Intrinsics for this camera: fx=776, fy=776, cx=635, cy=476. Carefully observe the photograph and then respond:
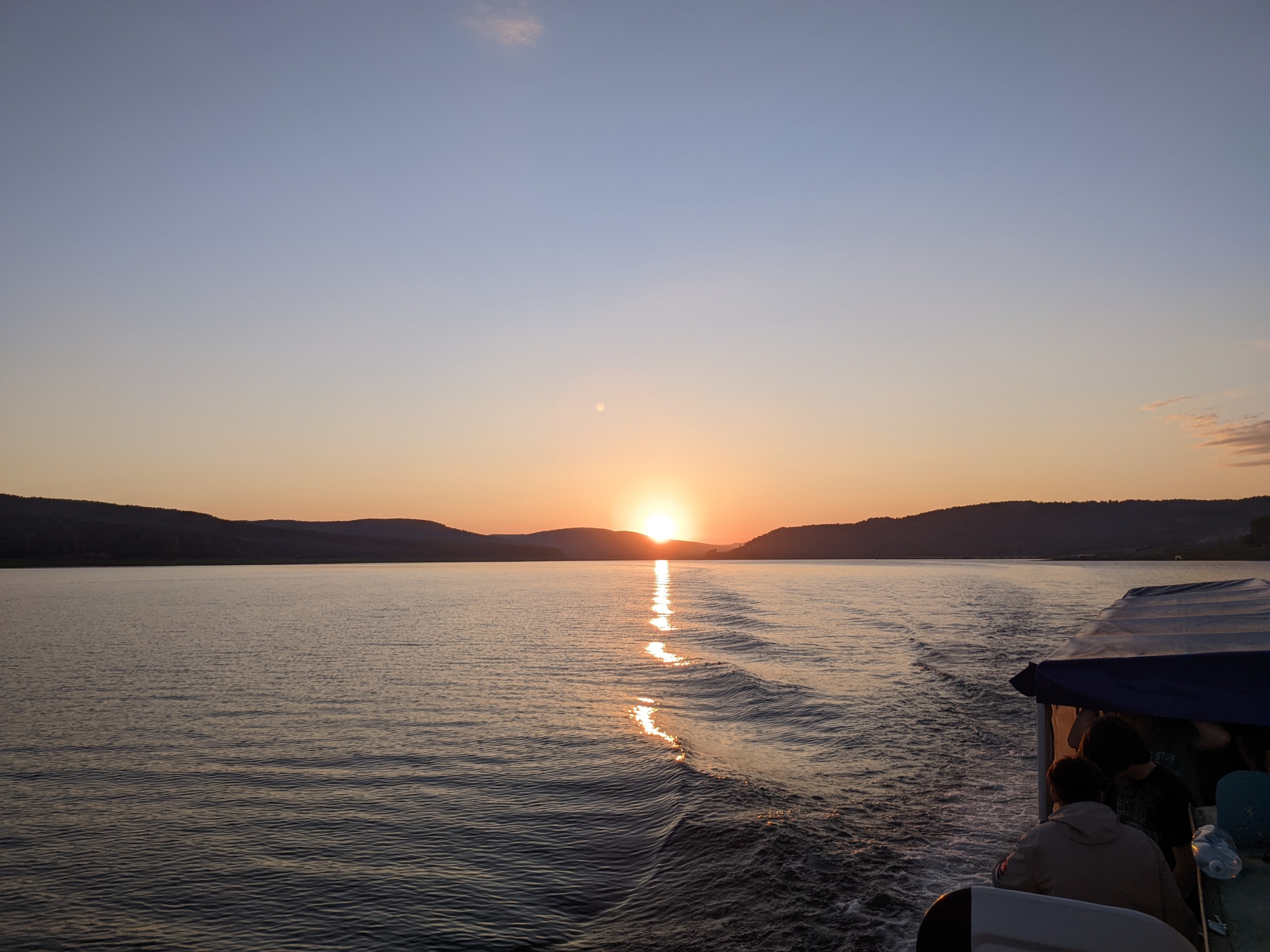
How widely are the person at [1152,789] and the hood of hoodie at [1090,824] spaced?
0.94m

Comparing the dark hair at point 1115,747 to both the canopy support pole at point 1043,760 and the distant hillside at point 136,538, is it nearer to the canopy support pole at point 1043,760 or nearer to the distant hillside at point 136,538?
the canopy support pole at point 1043,760

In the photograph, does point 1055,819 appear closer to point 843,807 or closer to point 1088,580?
point 843,807

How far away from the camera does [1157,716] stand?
7.08m

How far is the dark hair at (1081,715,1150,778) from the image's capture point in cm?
611

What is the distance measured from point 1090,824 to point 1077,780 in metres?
0.44

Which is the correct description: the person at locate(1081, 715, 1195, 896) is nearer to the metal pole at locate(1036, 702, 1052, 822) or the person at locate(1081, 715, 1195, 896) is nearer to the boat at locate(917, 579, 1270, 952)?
the boat at locate(917, 579, 1270, 952)

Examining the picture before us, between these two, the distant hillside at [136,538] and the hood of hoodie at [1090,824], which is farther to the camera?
the distant hillside at [136,538]

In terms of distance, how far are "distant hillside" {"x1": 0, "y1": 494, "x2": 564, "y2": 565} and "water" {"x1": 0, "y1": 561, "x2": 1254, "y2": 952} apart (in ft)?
422

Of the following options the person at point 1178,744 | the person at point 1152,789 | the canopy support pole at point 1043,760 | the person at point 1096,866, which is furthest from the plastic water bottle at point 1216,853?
the canopy support pole at point 1043,760

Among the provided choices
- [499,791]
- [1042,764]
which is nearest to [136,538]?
[499,791]

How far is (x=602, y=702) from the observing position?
71.7ft

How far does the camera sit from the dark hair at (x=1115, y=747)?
611cm

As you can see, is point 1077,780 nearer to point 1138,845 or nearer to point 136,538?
point 1138,845

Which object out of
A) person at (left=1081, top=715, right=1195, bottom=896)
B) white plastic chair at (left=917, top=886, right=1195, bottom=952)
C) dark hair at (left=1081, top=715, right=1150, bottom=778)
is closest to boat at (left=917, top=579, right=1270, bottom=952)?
white plastic chair at (left=917, top=886, right=1195, bottom=952)
